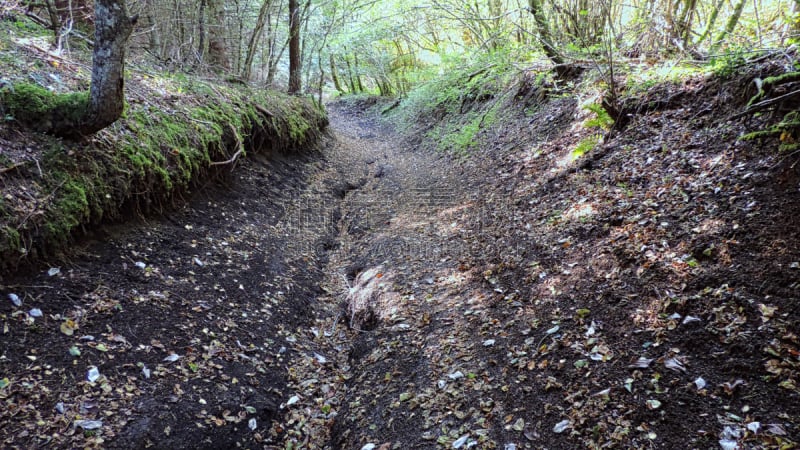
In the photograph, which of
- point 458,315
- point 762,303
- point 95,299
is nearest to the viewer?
point 762,303

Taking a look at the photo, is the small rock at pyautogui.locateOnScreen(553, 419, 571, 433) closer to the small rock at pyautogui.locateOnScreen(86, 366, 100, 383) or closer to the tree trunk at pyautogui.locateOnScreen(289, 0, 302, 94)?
the small rock at pyautogui.locateOnScreen(86, 366, 100, 383)

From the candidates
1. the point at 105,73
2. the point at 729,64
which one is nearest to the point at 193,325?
the point at 105,73

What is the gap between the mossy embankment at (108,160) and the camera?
3490 millimetres

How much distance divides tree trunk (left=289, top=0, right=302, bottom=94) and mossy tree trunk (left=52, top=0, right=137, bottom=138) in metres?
8.89

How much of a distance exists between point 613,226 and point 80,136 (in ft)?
19.3

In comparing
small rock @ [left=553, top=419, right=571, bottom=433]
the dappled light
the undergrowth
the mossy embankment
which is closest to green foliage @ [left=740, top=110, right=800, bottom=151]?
the dappled light

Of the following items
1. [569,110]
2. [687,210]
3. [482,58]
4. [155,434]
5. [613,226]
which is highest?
[482,58]

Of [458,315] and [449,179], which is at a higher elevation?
[449,179]

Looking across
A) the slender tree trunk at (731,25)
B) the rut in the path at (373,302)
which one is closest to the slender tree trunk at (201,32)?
the rut in the path at (373,302)

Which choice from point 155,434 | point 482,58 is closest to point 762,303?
point 155,434

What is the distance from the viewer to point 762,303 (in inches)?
111

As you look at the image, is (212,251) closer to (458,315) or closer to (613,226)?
(458,315)

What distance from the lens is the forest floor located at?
2.76 meters

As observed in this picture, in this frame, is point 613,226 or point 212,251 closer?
point 613,226
